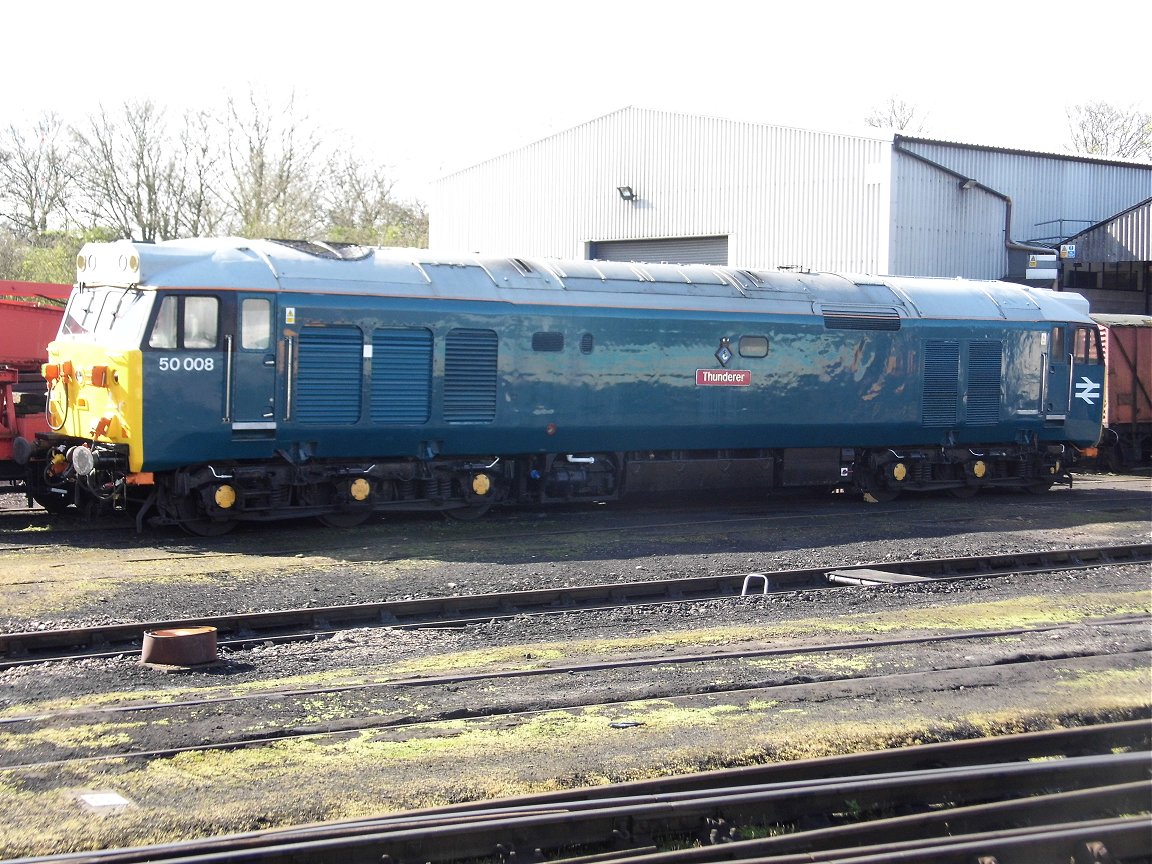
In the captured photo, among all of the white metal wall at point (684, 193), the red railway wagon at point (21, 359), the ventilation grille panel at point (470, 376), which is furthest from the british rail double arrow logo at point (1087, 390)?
the red railway wagon at point (21, 359)

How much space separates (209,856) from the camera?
505 cm

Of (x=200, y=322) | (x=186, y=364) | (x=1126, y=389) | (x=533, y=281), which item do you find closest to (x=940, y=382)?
(x=533, y=281)

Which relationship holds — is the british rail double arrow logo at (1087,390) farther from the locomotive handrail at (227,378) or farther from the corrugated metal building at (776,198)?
the locomotive handrail at (227,378)

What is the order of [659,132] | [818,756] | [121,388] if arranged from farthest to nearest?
[659,132], [121,388], [818,756]

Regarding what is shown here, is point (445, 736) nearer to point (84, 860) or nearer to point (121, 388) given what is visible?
point (84, 860)

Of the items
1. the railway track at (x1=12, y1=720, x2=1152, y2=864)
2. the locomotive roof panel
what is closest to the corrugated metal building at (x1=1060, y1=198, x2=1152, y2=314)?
the locomotive roof panel

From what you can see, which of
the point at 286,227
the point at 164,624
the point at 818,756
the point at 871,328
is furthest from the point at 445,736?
the point at 286,227

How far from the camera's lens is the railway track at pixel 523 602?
9172 millimetres

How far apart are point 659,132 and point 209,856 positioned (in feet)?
94.1

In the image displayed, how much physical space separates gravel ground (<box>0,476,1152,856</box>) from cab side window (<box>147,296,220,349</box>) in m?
2.28

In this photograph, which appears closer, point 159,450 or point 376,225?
point 159,450

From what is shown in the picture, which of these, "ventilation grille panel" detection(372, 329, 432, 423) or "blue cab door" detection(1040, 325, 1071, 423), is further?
"blue cab door" detection(1040, 325, 1071, 423)

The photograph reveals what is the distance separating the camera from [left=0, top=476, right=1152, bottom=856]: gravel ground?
20.7ft

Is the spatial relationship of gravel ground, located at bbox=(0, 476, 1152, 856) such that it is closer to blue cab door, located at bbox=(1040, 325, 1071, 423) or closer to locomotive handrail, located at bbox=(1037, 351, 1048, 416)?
locomotive handrail, located at bbox=(1037, 351, 1048, 416)
